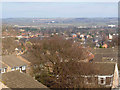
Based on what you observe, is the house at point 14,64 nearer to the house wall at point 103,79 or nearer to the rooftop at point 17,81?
the house wall at point 103,79

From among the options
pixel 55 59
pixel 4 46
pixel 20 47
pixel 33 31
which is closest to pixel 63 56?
pixel 55 59

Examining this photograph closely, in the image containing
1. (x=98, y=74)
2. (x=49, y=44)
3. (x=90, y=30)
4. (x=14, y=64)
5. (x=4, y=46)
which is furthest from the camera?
(x=90, y=30)

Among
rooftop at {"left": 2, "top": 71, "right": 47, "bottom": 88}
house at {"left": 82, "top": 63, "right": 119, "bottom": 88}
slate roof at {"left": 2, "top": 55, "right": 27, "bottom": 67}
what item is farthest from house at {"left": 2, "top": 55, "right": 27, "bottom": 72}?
rooftop at {"left": 2, "top": 71, "right": 47, "bottom": 88}

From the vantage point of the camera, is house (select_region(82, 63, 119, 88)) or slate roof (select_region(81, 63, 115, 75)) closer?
house (select_region(82, 63, 119, 88))

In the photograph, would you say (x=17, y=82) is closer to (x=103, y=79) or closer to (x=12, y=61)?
(x=103, y=79)

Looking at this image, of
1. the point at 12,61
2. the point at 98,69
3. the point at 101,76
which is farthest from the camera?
the point at 12,61

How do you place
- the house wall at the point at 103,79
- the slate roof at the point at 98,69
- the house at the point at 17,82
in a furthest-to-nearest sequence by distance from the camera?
the slate roof at the point at 98,69, the house wall at the point at 103,79, the house at the point at 17,82

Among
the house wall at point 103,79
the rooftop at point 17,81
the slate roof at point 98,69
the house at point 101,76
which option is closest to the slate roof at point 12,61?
the slate roof at point 98,69

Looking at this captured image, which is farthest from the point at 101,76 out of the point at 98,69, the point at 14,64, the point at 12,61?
the point at 12,61

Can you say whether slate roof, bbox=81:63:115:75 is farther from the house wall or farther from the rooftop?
the rooftop

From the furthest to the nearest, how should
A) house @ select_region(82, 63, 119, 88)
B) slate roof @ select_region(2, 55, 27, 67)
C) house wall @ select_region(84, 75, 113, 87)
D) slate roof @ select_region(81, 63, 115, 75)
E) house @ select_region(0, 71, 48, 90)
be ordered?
slate roof @ select_region(2, 55, 27, 67) < slate roof @ select_region(81, 63, 115, 75) < house wall @ select_region(84, 75, 113, 87) < house @ select_region(82, 63, 119, 88) < house @ select_region(0, 71, 48, 90)

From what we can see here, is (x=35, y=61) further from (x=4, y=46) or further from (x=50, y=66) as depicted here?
(x=4, y=46)
